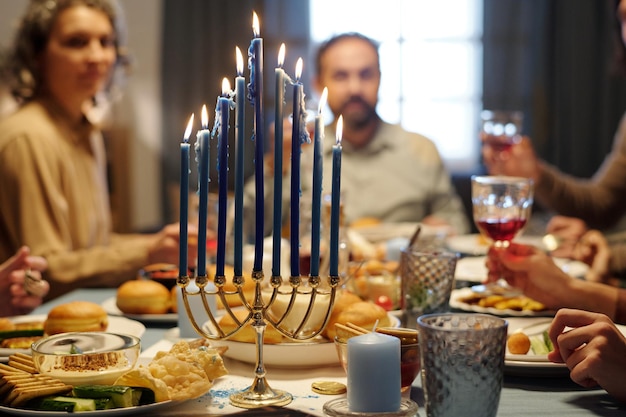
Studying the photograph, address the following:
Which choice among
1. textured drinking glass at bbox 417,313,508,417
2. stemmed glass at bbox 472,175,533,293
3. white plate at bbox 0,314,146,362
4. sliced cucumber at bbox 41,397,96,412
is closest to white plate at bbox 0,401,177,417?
sliced cucumber at bbox 41,397,96,412

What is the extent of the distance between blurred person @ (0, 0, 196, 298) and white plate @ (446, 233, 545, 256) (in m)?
0.91

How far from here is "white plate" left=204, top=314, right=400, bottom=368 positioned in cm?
122

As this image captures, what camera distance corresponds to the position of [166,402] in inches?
39.6

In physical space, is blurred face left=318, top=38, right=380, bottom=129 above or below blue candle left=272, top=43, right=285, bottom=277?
above

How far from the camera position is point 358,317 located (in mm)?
1264

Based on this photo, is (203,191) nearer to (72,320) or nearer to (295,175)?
(295,175)

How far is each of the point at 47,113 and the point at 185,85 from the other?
3.75m

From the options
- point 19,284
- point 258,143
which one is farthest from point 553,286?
point 19,284

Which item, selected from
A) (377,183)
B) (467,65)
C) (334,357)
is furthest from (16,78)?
(467,65)

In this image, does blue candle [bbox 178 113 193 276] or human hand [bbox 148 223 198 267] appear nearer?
blue candle [bbox 178 113 193 276]

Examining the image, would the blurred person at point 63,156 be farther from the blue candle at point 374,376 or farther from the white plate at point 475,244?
the blue candle at point 374,376

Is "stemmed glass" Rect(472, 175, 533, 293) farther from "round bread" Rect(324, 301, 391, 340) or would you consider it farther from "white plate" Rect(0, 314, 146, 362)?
"white plate" Rect(0, 314, 146, 362)

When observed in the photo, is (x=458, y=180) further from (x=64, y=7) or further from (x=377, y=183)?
(x=64, y=7)

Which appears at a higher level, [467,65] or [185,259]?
[467,65]
